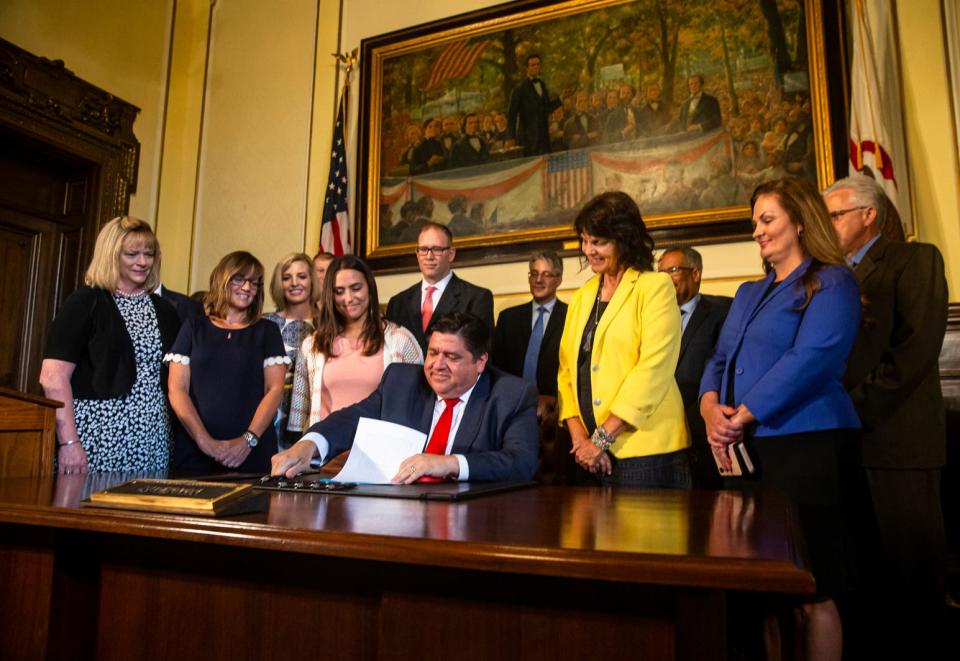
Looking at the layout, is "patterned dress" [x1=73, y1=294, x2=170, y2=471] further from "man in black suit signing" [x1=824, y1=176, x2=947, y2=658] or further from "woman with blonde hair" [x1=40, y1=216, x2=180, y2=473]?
"man in black suit signing" [x1=824, y1=176, x2=947, y2=658]

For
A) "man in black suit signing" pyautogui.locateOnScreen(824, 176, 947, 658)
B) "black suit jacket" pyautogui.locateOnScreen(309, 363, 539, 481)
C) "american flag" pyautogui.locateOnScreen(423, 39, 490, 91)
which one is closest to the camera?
"black suit jacket" pyautogui.locateOnScreen(309, 363, 539, 481)

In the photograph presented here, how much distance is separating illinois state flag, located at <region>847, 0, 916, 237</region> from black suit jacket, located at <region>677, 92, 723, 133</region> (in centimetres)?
85

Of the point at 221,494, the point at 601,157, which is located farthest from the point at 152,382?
the point at 601,157

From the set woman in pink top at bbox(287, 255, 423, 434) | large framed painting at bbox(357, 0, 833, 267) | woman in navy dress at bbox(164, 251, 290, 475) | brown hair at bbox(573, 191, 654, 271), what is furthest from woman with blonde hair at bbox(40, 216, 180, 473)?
large framed painting at bbox(357, 0, 833, 267)

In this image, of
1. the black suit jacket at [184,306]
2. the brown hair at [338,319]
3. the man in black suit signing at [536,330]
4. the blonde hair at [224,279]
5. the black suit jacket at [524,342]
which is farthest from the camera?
the man in black suit signing at [536,330]

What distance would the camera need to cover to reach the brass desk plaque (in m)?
1.42

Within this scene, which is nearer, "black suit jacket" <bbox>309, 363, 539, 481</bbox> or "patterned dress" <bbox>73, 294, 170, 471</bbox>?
"black suit jacket" <bbox>309, 363, 539, 481</bbox>

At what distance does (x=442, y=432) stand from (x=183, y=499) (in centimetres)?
108

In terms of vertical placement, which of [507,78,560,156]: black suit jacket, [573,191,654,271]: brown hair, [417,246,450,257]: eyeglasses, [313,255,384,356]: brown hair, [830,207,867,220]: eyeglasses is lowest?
[313,255,384,356]: brown hair

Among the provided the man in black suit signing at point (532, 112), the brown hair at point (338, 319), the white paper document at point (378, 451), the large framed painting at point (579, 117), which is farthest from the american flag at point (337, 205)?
the white paper document at point (378, 451)

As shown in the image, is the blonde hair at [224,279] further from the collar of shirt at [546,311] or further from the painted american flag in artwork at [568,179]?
the painted american flag in artwork at [568,179]

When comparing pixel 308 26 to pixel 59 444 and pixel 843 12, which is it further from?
pixel 59 444

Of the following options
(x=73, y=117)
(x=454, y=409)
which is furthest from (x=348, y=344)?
(x=73, y=117)

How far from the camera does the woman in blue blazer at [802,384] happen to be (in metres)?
1.91
